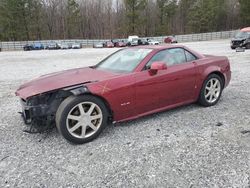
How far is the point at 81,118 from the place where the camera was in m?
3.34

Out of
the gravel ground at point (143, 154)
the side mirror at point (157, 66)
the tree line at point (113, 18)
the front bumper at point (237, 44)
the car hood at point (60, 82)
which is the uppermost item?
the tree line at point (113, 18)

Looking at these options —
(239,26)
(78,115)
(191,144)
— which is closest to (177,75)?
(191,144)

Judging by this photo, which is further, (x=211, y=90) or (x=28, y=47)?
(x=28, y=47)

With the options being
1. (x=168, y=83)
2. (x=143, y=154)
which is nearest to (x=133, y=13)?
(x=168, y=83)

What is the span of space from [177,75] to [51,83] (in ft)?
7.14

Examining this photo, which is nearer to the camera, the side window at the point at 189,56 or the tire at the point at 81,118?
the tire at the point at 81,118

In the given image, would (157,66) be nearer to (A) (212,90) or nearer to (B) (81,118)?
(B) (81,118)

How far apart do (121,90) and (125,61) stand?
878mm

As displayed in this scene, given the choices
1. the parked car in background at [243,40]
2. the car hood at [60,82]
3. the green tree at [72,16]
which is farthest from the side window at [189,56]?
the green tree at [72,16]

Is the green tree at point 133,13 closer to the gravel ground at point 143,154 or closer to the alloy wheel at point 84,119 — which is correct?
the gravel ground at point 143,154

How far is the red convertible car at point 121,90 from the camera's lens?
10.9ft

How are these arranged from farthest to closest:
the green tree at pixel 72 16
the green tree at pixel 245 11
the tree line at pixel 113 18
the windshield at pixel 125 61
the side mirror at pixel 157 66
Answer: the green tree at pixel 245 11
the green tree at pixel 72 16
the tree line at pixel 113 18
the windshield at pixel 125 61
the side mirror at pixel 157 66

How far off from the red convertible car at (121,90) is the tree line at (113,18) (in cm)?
5342

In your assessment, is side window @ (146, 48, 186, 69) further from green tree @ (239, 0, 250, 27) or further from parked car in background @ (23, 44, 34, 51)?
green tree @ (239, 0, 250, 27)
